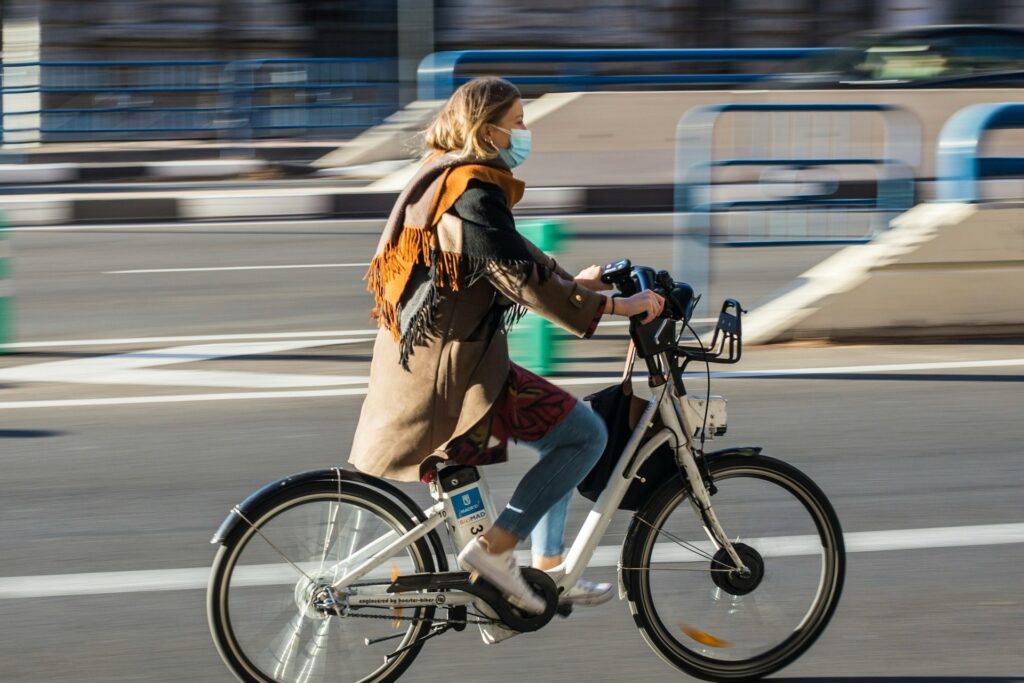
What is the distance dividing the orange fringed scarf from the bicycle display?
1.35 ft

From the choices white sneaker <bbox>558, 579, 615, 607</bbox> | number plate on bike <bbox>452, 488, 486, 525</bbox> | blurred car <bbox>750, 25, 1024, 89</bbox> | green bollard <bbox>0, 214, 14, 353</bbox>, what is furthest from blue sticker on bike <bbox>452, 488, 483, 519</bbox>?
blurred car <bbox>750, 25, 1024, 89</bbox>

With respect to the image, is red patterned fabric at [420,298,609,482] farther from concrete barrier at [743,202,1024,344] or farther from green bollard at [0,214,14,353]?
green bollard at [0,214,14,353]

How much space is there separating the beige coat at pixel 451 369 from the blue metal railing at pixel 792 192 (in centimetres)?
563

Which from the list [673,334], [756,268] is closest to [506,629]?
[673,334]

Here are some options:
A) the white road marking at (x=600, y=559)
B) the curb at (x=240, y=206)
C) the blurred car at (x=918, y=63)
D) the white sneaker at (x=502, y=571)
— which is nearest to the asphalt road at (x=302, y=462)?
the white road marking at (x=600, y=559)

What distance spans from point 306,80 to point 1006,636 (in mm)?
14963

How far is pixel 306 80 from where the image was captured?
A: 18.3 metres

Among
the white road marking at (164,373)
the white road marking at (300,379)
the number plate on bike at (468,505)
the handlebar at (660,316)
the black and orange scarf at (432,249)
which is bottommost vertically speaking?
the white road marking at (164,373)

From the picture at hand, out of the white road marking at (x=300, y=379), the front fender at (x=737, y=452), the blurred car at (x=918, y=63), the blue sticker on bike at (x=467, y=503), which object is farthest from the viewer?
→ the blurred car at (x=918, y=63)

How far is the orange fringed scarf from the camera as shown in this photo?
361 centimetres

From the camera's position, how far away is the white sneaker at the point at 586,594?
402 cm

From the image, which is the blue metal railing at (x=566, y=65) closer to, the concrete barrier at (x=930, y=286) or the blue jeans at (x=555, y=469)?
the concrete barrier at (x=930, y=286)

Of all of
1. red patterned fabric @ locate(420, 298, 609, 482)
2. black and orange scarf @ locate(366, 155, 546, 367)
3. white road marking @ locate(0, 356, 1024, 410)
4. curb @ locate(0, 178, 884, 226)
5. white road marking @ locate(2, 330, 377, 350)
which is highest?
black and orange scarf @ locate(366, 155, 546, 367)

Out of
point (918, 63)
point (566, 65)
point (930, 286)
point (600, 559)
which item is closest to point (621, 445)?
point (600, 559)
